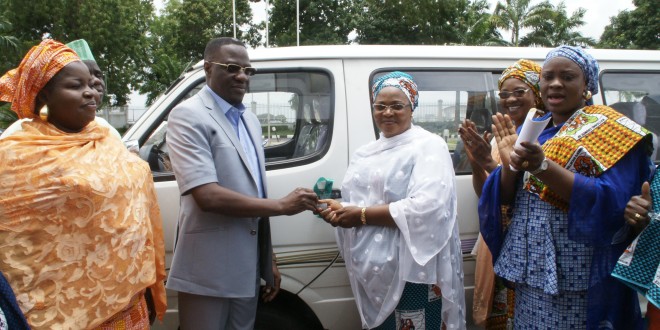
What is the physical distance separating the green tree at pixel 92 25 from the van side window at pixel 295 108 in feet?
66.8

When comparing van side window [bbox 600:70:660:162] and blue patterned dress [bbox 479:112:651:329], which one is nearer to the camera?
blue patterned dress [bbox 479:112:651:329]

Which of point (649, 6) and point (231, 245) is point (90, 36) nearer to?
point (231, 245)

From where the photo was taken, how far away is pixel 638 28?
28.4m

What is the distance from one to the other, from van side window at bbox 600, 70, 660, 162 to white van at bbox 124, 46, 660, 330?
2.26 feet

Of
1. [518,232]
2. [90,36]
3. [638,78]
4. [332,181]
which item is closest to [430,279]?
[518,232]

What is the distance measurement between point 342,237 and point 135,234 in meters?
1.06

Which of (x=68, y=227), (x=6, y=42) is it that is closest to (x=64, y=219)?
(x=68, y=227)

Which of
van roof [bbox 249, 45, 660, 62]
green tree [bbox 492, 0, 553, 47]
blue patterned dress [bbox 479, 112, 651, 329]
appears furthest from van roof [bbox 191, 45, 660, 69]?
green tree [bbox 492, 0, 553, 47]

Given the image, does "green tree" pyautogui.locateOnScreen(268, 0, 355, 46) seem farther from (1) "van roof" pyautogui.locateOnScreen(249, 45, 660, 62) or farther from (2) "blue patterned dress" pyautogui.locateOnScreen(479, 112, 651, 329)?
(2) "blue patterned dress" pyautogui.locateOnScreen(479, 112, 651, 329)

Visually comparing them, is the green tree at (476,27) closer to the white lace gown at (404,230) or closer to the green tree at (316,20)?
the green tree at (316,20)

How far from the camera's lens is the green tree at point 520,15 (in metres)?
26.6

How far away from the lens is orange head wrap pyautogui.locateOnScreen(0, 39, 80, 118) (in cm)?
179

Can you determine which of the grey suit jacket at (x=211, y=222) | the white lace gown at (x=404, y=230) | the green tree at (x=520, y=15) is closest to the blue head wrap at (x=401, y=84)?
the white lace gown at (x=404, y=230)

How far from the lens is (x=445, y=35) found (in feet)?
76.4
